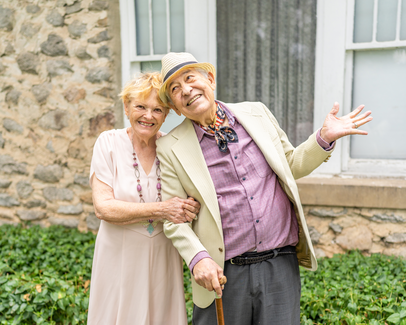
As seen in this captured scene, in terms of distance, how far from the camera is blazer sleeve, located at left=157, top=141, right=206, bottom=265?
169 centimetres

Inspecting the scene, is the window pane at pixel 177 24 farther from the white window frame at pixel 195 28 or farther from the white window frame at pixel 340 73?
the white window frame at pixel 340 73

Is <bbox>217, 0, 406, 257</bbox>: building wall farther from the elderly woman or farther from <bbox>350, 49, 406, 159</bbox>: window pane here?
the elderly woman

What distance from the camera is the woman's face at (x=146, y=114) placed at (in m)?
1.87

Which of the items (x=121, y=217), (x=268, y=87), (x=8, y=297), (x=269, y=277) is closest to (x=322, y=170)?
(x=268, y=87)

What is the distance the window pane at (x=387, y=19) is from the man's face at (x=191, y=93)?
2205 millimetres

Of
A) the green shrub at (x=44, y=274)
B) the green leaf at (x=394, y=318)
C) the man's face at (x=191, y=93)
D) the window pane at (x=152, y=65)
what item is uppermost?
the window pane at (x=152, y=65)

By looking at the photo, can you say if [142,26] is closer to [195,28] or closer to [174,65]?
[195,28]

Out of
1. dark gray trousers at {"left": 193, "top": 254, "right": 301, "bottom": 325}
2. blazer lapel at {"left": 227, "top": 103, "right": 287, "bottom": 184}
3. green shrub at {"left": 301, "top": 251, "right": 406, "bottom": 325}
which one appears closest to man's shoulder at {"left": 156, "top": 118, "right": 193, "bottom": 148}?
blazer lapel at {"left": 227, "top": 103, "right": 287, "bottom": 184}

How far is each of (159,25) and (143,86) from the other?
2.08m

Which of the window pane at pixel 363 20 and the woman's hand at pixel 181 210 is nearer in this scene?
the woman's hand at pixel 181 210

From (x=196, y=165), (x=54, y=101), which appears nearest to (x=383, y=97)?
(x=196, y=165)

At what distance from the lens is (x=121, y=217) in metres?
1.88

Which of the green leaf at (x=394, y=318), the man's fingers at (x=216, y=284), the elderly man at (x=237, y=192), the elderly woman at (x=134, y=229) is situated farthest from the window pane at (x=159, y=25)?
the green leaf at (x=394, y=318)

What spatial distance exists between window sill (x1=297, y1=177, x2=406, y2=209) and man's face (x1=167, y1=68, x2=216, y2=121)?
6.06ft
